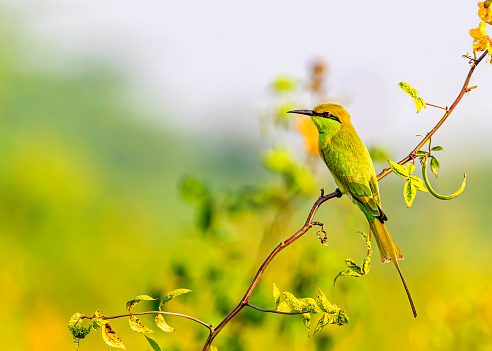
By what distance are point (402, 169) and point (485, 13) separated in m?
0.27

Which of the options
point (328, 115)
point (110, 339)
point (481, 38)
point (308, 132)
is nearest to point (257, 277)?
point (110, 339)

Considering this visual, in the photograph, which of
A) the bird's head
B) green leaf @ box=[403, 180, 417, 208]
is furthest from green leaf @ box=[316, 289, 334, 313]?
the bird's head

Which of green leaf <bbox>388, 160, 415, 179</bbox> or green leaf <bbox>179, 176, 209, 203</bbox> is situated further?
green leaf <bbox>179, 176, 209, 203</bbox>

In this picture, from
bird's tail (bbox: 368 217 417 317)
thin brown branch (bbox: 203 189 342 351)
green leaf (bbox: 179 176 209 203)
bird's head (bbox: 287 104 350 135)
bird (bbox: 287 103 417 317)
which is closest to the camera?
thin brown branch (bbox: 203 189 342 351)

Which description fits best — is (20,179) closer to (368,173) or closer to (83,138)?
(83,138)

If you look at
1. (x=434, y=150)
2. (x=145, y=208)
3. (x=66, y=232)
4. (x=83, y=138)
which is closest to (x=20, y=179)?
(x=66, y=232)

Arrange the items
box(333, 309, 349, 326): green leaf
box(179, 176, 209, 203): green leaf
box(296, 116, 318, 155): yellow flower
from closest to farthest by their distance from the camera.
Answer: box(333, 309, 349, 326): green leaf → box(296, 116, 318, 155): yellow flower → box(179, 176, 209, 203): green leaf

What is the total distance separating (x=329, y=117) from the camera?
149 cm

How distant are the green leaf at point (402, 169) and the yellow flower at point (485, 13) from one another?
0.25 meters

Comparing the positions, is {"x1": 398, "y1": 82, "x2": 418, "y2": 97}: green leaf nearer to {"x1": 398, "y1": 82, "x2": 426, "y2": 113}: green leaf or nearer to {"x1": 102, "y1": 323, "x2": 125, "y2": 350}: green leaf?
{"x1": 398, "y1": 82, "x2": 426, "y2": 113}: green leaf

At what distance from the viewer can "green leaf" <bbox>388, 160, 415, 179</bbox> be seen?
32.3 inches

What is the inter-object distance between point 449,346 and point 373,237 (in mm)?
1024

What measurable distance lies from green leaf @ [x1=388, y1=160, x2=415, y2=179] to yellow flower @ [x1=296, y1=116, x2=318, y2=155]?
2.99 feet

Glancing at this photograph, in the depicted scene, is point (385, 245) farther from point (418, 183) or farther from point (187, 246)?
point (187, 246)
